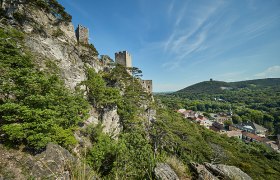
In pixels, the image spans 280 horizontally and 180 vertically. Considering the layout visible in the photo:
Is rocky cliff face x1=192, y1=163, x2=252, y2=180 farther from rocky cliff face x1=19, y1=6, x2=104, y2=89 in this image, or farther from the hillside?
rocky cliff face x1=19, y1=6, x2=104, y2=89

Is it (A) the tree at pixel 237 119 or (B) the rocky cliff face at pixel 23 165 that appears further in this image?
(A) the tree at pixel 237 119

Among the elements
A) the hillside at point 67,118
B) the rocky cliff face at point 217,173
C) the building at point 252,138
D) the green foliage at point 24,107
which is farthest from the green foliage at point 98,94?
the building at point 252,138

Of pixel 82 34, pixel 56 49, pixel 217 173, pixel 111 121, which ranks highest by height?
pixel 82 34

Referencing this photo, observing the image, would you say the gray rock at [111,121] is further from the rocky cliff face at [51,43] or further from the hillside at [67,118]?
the rocky cliff face at [51,43]

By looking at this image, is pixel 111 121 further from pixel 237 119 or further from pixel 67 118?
pixel 237 119

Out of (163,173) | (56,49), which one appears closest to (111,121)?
(56,49)

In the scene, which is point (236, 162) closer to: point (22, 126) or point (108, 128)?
point (108, 128)

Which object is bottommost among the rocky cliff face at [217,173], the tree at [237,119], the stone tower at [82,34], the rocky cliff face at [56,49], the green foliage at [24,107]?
the tree at [237,119]

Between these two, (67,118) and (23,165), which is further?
(67,118)

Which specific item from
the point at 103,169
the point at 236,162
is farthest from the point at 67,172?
the point at 236,162

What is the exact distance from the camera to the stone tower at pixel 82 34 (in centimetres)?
2328

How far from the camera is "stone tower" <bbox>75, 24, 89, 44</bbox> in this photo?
2328 cm

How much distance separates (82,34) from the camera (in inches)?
934

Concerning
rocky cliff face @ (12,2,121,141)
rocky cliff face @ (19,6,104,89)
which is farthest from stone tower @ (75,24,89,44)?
rocky cliff face @ (19,6,104,89)
